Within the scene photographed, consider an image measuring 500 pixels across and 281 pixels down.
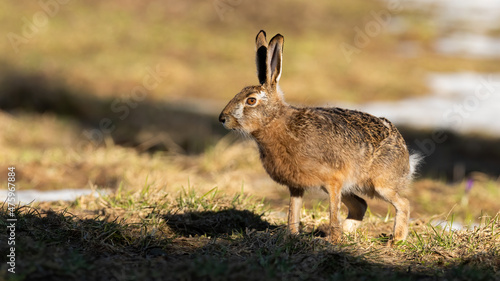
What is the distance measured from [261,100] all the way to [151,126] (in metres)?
7.24

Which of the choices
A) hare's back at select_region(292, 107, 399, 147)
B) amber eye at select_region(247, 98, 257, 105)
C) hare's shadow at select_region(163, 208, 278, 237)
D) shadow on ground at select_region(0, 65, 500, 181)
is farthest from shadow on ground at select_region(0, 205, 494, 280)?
shadow on ground at select_region(0, 65, 500, 181)

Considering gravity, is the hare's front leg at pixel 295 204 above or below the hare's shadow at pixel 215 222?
above

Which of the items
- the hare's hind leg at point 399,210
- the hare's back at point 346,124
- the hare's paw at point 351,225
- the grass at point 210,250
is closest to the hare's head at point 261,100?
the hare's back at point 346,124

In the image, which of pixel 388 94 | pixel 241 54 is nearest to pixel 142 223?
pixel 388 94

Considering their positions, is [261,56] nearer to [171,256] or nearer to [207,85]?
[171,256]

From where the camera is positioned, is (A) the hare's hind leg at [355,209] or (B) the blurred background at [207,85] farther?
(B) the blurred background at [207,85]

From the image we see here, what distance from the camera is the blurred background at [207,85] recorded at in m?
8.23

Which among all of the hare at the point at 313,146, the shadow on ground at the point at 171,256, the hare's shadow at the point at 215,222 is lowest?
the shadow on ground at the point at 171,256

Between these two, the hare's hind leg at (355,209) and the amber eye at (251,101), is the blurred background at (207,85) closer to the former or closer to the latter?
the hare's hind leg at (355,209)

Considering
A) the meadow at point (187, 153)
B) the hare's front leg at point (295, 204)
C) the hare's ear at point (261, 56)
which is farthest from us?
the hare's front leg at point (295, 204)

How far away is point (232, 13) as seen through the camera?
26.8m

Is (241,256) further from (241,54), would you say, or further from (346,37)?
(346,37)

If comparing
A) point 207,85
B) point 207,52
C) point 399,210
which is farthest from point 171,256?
point 207,52

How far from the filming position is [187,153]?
10.0 metres
